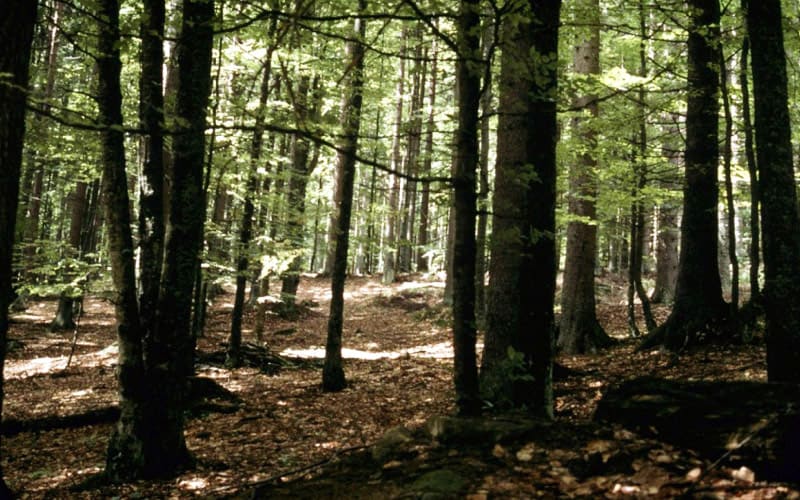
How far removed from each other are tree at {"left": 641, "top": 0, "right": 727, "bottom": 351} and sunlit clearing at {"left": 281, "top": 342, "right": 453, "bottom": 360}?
5.30 m

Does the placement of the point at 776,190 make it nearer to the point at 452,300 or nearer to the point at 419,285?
the point at 452,300

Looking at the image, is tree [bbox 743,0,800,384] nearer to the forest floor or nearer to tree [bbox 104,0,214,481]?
the forest floor

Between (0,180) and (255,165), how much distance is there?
780 cm

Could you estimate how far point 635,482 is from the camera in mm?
3303

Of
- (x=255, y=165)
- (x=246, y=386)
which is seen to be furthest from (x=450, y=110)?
(x=246, y=386)

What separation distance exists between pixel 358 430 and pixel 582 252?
6.54m

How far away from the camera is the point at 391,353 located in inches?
563

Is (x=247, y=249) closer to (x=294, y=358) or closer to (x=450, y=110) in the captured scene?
(x=294, y=358)

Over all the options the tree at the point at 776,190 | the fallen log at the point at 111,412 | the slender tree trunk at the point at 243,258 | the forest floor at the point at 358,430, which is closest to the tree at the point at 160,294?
the forest floor at the point at 358,430

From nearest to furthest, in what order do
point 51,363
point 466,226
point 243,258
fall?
point 466,226, point 243,258, point 51,363

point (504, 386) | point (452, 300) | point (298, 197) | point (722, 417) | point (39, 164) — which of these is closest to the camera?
point (722, 417)

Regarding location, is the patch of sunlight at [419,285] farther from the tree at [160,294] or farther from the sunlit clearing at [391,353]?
the tree at [160,294]

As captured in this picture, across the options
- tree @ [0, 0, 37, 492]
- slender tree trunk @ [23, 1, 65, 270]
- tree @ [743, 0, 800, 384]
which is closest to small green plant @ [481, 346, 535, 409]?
tree @ [743, 0, 800, 384]

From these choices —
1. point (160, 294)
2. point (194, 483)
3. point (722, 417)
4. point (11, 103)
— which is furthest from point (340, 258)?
point (722, 417)
